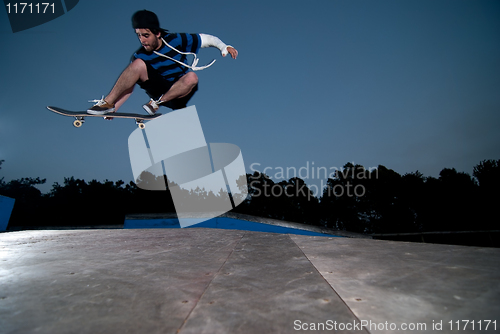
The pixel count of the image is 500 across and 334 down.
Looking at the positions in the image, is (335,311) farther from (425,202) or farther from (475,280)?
(425,202)

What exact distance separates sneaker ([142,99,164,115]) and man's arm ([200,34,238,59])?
6.55 feet

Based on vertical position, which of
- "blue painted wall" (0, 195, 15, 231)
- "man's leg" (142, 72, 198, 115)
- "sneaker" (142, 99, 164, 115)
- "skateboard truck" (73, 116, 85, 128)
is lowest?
"blue painted wall" (0, 195, 15, 231)

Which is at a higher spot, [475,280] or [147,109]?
[147,109]

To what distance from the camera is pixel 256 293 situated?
1.37 meters

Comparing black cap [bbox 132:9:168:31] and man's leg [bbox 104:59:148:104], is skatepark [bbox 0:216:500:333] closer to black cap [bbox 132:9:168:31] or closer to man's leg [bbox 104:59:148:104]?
man's leg [bbox 104:59:148:104]

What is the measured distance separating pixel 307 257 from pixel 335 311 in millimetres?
1101

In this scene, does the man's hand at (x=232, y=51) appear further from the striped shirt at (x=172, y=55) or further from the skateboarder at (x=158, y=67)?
the striped shirt at (x=172, y=55)

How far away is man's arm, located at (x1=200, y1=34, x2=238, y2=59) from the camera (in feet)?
22.2

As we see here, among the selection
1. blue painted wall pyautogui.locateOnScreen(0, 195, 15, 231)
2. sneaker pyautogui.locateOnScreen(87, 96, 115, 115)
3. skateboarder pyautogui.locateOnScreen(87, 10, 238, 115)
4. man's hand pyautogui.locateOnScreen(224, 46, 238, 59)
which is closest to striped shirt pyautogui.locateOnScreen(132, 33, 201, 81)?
skateboarder pyautogui.locateOnScreen(87, 10, 238, 115)

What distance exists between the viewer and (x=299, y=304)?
1.22 meters

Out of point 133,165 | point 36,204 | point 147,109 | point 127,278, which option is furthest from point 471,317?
point 36,204

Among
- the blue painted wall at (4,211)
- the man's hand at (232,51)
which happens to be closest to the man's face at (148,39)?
the man's hand at (232,51)

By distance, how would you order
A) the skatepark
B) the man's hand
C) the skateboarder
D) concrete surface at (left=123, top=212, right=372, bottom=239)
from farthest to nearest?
1. concrete surface at (left=123, top=212, right=372, bottom=239)
2. the man's hand
3. the skateboarder
4. the skatepark

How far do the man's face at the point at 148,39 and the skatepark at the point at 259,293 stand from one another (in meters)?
5.37
